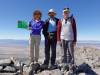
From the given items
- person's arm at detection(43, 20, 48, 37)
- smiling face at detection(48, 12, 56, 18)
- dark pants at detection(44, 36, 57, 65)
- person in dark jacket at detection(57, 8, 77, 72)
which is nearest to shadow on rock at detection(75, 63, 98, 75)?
person in dark jacket at detection(57, 8, 77, 72)

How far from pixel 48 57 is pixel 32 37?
4.08 feet

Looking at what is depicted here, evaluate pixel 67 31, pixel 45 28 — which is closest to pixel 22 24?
pixel 45 28

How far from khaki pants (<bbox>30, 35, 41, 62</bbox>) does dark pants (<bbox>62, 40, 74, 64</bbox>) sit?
1239mm

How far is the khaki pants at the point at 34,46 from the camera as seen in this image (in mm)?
14083

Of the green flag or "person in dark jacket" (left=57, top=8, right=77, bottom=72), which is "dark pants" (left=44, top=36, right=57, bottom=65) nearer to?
"person in dark jacket" (left=57, top=8, right=77, bottom=72)

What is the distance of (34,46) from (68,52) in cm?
163

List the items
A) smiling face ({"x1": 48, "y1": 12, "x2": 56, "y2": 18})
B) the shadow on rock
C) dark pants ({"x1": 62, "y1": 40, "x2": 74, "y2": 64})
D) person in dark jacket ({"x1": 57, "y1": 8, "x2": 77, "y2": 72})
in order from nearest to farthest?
1. person in dark jacket ({"x1": 57, "y1": 8, "x2": 77, "y2": 72})
2. dark pants ({"x1": 62, "y1": 40, "x2": 74, "y2": 64})
3. smiling face ({"x1": 48, "y1": 12, "x2": 56, "y2": 18})
4. the shadow on rock

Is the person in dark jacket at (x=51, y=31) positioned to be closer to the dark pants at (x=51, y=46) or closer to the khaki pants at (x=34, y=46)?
the dark pants at (x=51, y=46)

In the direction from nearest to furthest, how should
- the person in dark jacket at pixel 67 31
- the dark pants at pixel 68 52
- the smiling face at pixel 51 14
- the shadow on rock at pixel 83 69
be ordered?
1. the person in dark jacket at pixel 67 31
2. the dark pants at pixel 68 52
3. the smiling face at pixel 51 14
4. the shadow on rock at pixel 83 69

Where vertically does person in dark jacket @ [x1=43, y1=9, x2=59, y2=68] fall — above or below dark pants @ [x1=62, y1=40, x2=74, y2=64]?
above

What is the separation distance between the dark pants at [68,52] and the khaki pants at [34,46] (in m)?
1.24

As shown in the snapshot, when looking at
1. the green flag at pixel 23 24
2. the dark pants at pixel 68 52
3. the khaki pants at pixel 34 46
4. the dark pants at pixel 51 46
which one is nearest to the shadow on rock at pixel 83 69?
the dark pants at pixel 68 52

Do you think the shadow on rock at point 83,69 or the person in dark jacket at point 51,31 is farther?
the shadow on rock at point 83,69

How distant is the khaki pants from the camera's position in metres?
14.1
